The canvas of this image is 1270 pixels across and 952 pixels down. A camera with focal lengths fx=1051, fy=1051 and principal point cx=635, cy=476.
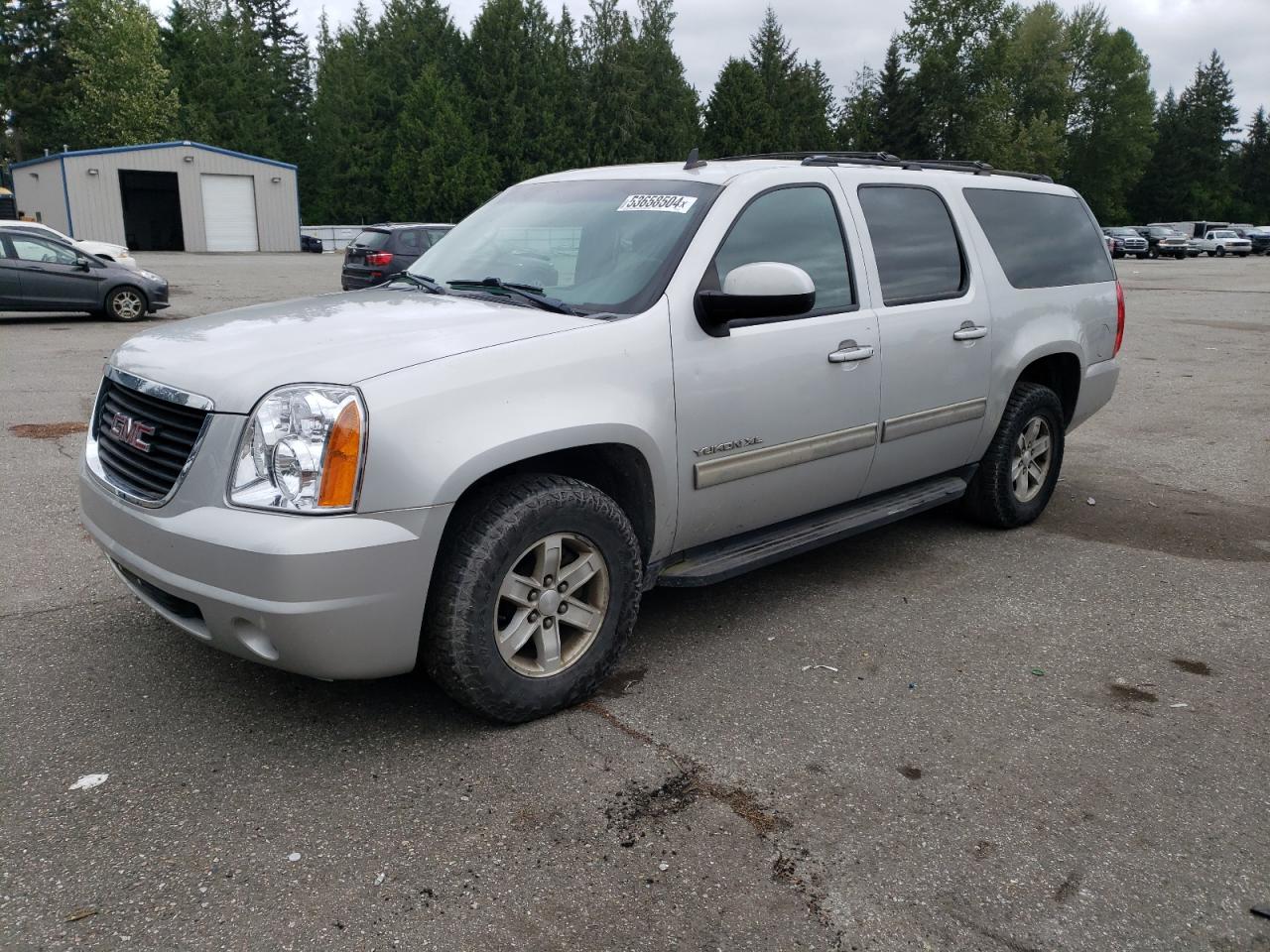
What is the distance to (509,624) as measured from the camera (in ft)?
10.9

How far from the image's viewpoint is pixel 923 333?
4.62 metres

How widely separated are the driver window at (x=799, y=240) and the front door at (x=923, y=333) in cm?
20

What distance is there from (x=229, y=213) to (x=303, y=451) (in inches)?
1902

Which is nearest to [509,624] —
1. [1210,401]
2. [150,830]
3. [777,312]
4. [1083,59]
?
[150,830]

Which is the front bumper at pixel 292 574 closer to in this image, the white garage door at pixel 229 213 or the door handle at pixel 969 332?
the door handle at pixel 969 332

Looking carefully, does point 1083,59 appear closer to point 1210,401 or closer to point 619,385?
point 1210,401

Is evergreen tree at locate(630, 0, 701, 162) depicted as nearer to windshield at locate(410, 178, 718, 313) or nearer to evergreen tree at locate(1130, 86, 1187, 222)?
evergreen tree at locate(1130, 86, 1187, 222)

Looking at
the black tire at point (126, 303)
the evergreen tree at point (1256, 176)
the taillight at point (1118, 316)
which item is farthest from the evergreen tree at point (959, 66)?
the taillight at point (1118, 316)

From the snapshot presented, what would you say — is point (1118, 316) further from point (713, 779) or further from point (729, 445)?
point (713, 779)

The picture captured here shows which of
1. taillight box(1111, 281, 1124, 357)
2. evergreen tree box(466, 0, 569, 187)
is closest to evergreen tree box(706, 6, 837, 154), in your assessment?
evergreen tree box(466, 0, 569, 187)

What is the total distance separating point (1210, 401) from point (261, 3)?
85.7 meters

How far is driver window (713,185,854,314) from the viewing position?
3990 millimetres

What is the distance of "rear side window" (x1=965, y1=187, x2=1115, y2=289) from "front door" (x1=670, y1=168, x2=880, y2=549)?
126 cm

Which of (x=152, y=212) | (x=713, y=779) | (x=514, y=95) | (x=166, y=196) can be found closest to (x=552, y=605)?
(x=713, y=779)
